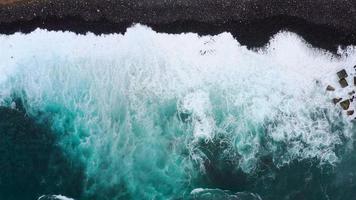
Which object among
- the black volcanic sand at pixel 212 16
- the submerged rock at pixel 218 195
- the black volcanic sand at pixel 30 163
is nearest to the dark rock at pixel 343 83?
the black volcanic sand at pixel 212 16

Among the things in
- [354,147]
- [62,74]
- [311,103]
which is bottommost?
[354,147]

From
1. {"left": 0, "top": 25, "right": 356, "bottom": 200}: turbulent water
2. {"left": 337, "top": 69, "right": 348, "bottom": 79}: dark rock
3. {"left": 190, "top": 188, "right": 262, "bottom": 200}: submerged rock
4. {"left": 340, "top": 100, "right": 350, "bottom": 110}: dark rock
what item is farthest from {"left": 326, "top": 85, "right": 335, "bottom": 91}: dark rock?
{"left": 190, "top": 188, "right": 262, "bottom": 200}: submerged rock

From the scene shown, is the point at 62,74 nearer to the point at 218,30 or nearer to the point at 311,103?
the point at 218,30

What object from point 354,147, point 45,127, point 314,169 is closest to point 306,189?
point 314,169

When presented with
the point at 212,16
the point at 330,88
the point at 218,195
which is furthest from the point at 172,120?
the point at 330,88

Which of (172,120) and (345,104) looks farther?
(172,120)

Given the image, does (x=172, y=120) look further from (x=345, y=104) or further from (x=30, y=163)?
(x=345, y=104)

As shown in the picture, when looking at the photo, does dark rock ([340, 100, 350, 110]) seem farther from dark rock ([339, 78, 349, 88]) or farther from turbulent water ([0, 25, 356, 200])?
dark rock ([339, 78, 349, 88])
